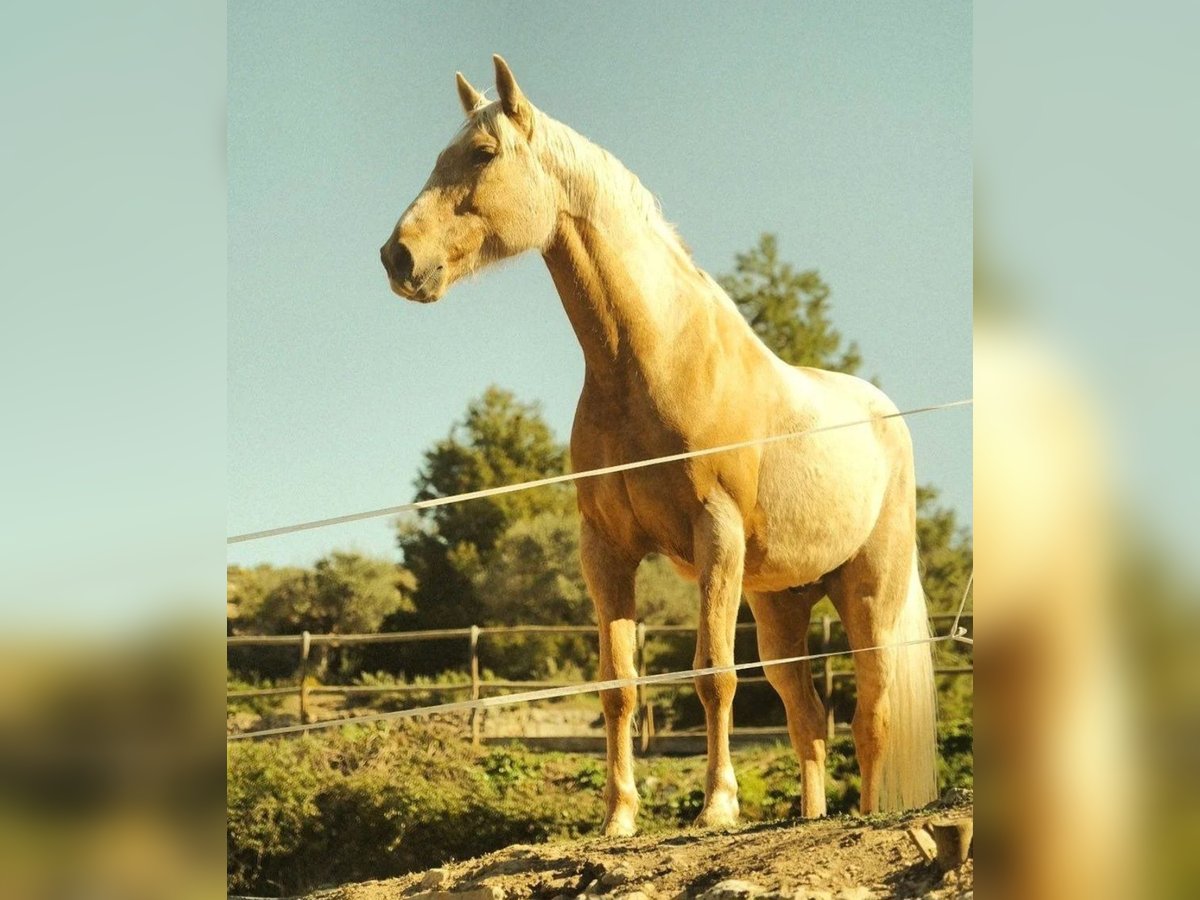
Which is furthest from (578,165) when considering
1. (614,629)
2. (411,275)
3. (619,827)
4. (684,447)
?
(619,827)

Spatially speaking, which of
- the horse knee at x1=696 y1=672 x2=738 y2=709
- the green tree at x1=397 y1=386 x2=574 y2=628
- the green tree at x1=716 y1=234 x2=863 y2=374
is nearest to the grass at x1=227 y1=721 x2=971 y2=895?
the green tree at x1=397 y1=386 x2=574 y2=628

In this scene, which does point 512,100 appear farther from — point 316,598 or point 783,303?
point 316,598

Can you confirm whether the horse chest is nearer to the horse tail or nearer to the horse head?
the horse head

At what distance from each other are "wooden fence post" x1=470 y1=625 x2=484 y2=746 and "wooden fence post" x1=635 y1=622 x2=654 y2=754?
49 centimetres

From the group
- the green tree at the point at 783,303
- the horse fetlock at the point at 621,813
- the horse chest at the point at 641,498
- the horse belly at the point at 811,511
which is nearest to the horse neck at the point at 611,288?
the horse chest at the point at 641,498

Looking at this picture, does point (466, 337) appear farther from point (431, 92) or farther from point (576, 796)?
point (576, 796)

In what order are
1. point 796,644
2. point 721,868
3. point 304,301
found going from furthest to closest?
point 304,301, point 796,644, point 721,868

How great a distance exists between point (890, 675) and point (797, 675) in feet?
0.64

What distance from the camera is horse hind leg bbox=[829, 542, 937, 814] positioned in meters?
2.86

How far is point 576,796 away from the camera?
3.59m
